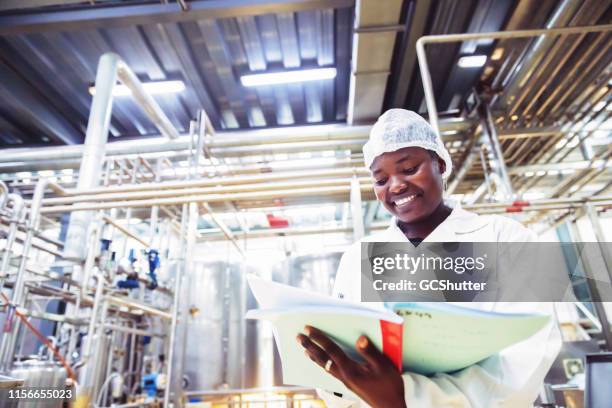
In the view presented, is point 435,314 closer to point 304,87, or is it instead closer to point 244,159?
point 304,87

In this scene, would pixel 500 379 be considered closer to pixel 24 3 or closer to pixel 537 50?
pixel 537 50

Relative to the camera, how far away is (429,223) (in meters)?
0.97

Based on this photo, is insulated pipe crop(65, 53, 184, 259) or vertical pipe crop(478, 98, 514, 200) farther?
vertical pipe crop(478, 98, 514, 200)

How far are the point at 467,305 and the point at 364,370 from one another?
1.14 feet

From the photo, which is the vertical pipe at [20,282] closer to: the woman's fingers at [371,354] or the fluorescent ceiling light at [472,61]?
the woman's fingers at [371,354]

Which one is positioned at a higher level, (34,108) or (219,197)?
(34,108)

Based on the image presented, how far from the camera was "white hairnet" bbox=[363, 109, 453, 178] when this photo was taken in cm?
94

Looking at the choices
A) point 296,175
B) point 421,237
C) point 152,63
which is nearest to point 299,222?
point 152,63

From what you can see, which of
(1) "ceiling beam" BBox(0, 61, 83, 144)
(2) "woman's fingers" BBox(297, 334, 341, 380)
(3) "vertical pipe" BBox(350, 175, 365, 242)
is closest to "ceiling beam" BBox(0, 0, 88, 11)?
(1) "ceiling beam" BBox(0, 61, 83, 144)

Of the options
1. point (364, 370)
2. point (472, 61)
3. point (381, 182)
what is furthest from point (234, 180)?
point (472, 61)

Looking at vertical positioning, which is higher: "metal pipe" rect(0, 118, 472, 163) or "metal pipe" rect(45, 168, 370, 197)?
"metal pipe" rect(0, 118, 472, 163)

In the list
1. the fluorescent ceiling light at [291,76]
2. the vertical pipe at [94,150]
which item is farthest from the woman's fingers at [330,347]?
the fluorescent ceiling light at [291,76]

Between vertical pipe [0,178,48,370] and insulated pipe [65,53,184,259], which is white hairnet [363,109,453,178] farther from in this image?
insulated pipe [65,53,184,259]

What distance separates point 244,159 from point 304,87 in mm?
1149
